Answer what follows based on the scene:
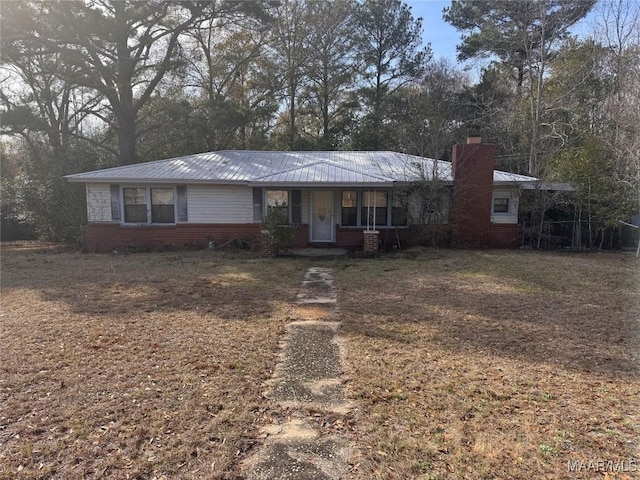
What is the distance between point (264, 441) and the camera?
299cm

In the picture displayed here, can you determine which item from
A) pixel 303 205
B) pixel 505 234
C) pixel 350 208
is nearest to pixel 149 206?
pixel 303 205

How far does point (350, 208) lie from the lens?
13969mm

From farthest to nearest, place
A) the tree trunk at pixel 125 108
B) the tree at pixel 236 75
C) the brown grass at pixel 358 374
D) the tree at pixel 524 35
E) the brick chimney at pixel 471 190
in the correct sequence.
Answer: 1. the tree at pixel 236 75
2. the tree trunk at pixel 125 108
3. the tree at pixel 524 35
4. the brick chimney at pixel 471 190
5. the brown grass at pixel 358 374

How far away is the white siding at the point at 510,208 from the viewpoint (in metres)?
13.8

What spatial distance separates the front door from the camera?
45.7 feet

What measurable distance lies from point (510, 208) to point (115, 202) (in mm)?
13297

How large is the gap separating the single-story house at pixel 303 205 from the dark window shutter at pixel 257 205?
3 cm

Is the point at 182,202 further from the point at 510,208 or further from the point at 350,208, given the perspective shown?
the point at 510,208

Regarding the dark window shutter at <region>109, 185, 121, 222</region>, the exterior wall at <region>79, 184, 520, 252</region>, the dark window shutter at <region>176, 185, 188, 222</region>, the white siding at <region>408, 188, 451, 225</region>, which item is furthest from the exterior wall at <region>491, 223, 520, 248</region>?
the dark window shutter at <region>109, 185, 121, 222</region>

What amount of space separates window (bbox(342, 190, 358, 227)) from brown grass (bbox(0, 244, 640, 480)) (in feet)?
18.5

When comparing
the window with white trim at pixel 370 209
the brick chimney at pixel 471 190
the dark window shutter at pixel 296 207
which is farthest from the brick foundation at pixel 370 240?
the brick chimney at pixel 471 190

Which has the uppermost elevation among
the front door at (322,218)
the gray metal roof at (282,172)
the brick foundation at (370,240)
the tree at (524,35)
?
the tree at (524,35)

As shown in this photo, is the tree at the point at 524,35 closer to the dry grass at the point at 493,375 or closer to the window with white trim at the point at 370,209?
the window with white trim at the point at 370,209

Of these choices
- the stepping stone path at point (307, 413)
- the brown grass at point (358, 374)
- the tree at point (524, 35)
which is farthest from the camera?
the tree at point (524, 35)
